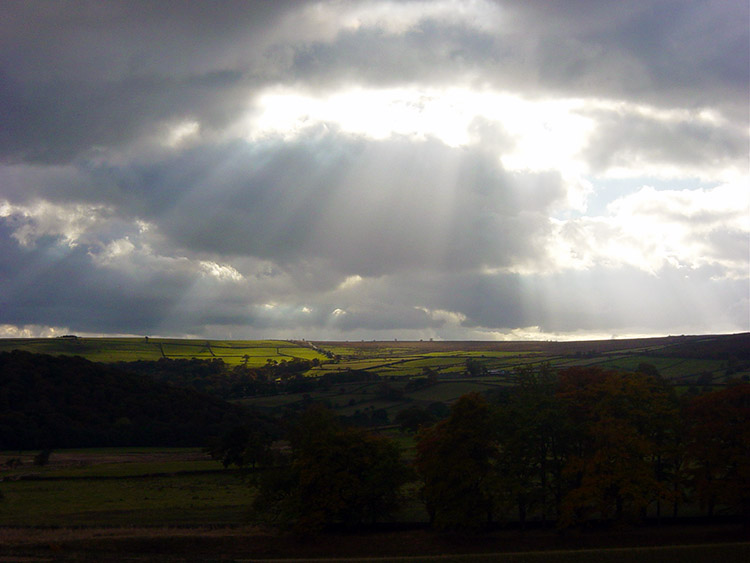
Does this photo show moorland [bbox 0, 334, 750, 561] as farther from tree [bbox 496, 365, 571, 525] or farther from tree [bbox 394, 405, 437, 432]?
tree [bbox 394, 405, 437, 432]

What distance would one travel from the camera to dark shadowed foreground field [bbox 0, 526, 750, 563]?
162 feet

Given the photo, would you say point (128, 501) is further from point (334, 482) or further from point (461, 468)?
point (461, 468)

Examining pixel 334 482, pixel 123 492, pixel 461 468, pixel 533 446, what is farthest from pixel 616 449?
pixel 123 492

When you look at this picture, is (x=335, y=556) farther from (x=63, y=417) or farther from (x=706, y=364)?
(x=706, y=364)

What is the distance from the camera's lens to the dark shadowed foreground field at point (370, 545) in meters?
49.5

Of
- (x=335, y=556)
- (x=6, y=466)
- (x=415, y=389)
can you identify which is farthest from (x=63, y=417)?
(x=335, y=556)

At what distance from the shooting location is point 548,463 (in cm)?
5734

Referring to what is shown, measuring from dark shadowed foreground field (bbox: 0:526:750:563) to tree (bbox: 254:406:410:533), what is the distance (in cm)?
225

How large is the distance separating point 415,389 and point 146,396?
7394 cm

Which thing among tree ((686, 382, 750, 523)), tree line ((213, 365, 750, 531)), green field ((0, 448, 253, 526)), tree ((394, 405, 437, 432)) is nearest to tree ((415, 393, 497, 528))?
tree line ((213, 365, 750, 531))

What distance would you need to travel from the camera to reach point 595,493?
52.6 meters

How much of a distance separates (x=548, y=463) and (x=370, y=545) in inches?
715

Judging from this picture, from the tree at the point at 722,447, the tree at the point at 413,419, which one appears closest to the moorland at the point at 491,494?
the tree at the point at 722,447

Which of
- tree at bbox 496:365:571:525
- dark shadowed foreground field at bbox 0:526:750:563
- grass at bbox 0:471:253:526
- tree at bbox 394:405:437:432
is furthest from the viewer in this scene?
tree at bbox 394:405:437:432
